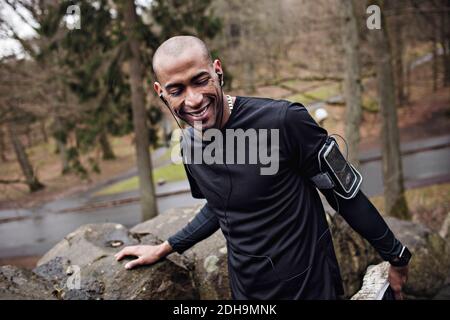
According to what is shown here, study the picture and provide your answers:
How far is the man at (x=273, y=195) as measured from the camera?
1.68 m

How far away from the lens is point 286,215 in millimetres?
1718

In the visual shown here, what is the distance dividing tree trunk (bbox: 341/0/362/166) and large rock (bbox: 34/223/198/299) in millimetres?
6156

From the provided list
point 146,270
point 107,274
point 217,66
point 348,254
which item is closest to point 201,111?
point 217,66

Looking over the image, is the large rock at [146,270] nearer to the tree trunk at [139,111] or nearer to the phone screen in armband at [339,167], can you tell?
the phone screen in armband at [339,167]

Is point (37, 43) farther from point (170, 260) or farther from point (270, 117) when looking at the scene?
point (270, 117)

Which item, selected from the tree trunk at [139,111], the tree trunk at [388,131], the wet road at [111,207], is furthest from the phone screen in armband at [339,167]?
the wet road at [111,207]

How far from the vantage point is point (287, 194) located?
171 cm

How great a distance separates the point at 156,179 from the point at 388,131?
12.9m

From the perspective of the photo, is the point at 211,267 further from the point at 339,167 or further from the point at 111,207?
the point at 111,207

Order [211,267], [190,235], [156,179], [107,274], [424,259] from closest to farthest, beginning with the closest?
[190,235], [107,274], [211,267], [424,259], [156,179]

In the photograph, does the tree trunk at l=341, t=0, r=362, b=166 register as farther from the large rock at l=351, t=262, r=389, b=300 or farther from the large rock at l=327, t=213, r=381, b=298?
the large rock at l=351, t=262, r=389, b=300

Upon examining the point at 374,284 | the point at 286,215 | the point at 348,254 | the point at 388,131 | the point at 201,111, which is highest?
the point at 201,111

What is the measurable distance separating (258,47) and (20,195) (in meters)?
8.74
